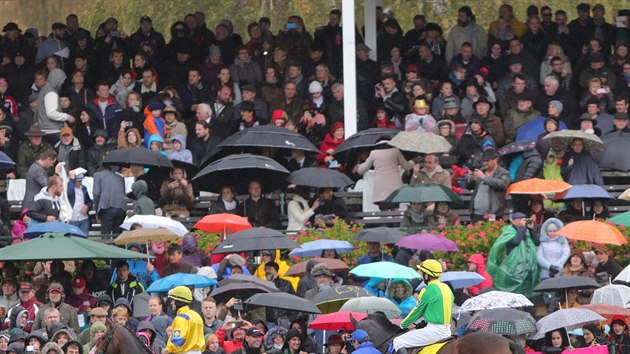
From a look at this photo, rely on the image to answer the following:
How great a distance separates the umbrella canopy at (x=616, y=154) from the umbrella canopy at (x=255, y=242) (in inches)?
231

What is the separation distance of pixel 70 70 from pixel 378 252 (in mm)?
9744

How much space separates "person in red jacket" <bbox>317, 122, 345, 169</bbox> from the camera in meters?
31.6

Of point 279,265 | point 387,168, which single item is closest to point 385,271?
point 279,265

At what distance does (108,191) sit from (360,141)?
3.82 meters

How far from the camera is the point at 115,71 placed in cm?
3528

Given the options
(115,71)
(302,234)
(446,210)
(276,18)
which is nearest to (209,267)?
(302,234)

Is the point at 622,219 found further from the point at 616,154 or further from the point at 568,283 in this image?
the point at 616,154

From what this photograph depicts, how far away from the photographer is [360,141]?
30953mm

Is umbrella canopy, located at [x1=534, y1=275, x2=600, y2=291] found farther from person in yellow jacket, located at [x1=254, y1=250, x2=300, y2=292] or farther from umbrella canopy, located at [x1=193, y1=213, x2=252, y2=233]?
umbrella canopy, located at [x1=193, y1=213, x2=252, y2=233]

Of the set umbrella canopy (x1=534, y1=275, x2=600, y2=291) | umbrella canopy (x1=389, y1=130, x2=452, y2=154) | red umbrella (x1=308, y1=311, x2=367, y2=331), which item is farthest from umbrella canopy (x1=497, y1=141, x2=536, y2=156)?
red umbrella (x1=308, y1=311, x2=367, y2=331)

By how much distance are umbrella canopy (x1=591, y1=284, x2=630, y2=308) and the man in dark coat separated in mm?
5971

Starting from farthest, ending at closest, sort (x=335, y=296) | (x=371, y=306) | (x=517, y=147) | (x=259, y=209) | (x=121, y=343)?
(x=517, y=147)
(x=259, y=209)
(x=335, y=296)
(x=371, y=306)
(x=121, y=343)

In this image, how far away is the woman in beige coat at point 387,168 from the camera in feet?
99.3

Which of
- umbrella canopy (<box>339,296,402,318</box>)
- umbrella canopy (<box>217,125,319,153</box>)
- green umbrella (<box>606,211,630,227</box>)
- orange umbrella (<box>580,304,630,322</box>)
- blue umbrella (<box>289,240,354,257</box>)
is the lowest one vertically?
orange umbrella (<box>580,304,630,322</box>)
